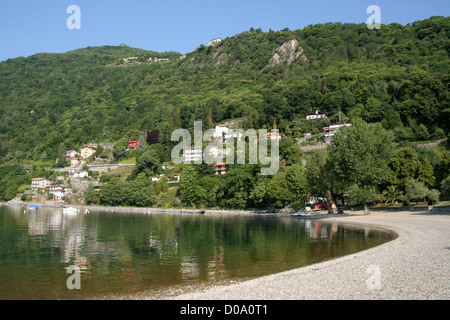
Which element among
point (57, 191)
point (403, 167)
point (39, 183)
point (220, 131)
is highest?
point (220, 131)

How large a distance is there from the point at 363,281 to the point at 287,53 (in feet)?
595

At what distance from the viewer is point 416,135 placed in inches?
2933

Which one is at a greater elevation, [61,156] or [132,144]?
[132,144]

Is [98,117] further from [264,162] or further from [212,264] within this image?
[212,264]

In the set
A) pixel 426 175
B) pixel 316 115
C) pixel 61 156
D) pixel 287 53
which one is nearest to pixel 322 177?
pixel 426 175

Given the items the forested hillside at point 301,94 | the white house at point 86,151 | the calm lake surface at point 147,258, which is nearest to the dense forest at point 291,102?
the forested hillside at point 301,94

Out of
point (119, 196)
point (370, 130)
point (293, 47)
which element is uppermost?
point (293, 47)

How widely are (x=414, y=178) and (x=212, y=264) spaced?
1560 inches

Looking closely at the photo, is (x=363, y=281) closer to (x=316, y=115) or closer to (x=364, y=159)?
(x=364, y=159)

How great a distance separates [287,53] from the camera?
18275 cm

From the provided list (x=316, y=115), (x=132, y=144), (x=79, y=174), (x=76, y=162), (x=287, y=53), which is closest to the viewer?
(x=316, y=115)

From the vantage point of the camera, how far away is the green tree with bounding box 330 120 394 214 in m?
43.6
